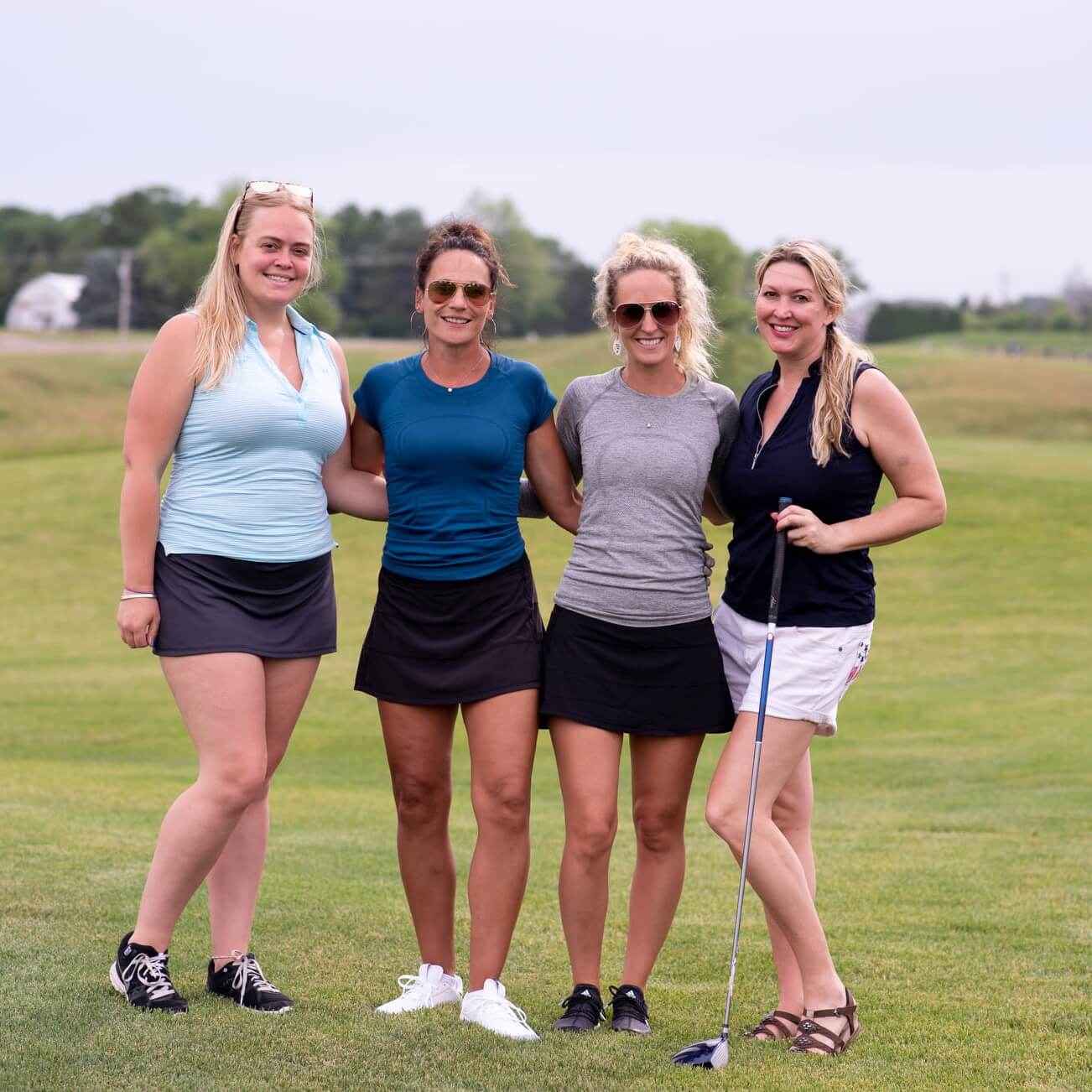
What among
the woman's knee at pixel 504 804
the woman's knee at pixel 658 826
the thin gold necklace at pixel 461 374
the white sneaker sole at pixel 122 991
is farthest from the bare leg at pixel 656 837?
the white sneaker sole at pixel 122 991

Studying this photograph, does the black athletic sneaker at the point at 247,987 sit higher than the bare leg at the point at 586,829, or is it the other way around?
the bare leg at the point at 586,829

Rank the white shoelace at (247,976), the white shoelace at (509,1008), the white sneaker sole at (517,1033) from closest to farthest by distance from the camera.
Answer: the white sneaker sole at (517,1033), the white shoelace at (509,1008), the white shoelace at (247,976)

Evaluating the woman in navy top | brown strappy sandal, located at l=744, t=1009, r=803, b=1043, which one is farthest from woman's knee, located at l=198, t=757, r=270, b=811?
brown strappy sandal, located at l=744, t=1009, r=803, b=1043

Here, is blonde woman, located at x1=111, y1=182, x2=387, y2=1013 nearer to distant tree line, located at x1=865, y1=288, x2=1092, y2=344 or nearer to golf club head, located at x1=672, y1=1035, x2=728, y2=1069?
golf club head, located at x1=672, y1=1035, x2=728, y2=1069

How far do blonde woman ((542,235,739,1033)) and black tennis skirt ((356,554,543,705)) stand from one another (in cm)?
10

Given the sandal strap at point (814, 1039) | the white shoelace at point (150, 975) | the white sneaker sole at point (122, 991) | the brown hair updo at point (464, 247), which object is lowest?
the sandal strap at point (814, 1039)

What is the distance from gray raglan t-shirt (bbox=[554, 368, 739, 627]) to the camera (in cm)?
428

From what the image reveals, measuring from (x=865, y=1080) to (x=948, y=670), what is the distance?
1217cm

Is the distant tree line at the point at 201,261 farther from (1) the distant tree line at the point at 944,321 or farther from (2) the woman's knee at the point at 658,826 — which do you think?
(2) the woman's knee at the point at 658,826

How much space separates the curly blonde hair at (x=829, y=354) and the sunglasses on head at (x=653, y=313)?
0.27 m

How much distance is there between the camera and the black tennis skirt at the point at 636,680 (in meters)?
4.29

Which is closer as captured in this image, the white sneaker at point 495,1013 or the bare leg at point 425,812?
the white sneaker at point 495,1013

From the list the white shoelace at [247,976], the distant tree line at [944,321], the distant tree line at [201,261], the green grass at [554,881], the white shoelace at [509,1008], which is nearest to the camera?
the green grass at [554,881]

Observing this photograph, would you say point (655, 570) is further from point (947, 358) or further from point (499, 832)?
point (947, 358)
